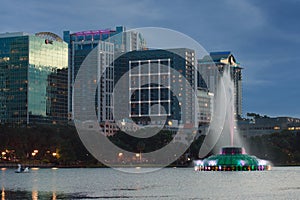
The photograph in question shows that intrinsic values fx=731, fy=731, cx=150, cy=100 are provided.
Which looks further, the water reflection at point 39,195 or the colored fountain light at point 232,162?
the colored fountain light at point 232,162

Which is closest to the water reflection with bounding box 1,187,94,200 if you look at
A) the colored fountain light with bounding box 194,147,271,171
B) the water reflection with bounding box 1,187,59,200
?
the water reflection with bounding box 1,187,59,200

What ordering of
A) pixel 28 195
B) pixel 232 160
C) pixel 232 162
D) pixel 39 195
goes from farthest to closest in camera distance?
pixel 232 160
pixel 232 162
pixel 28 195
pixel 39 195

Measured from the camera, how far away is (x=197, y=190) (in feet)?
301

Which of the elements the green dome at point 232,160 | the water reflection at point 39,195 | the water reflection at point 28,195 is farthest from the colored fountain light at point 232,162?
the water reflection at point 39,195

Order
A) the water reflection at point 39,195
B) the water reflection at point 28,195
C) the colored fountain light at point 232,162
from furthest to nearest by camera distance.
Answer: the colored fountain light at point 232,162 → the water reflection at point 28,195 → the water reflection at point 39,195

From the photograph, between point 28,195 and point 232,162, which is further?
point 232,162

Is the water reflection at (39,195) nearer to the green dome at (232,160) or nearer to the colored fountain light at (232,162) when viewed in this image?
the colored fountain light at (232,162)

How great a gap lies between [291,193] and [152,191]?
17040mm

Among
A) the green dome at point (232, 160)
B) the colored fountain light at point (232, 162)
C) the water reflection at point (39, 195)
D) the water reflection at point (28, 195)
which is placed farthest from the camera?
the green dome at point (232, 160)

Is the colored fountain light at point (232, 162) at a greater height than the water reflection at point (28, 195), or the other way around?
the colored fountain light at point (232, 162)

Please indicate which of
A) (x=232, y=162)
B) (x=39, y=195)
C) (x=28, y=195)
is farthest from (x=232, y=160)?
(x=28, y=195)

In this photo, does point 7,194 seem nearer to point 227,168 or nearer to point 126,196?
point 126,196

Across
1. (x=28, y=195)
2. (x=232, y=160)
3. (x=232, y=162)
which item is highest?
(x=232, y=160)

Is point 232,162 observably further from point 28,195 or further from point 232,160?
point 28,195
